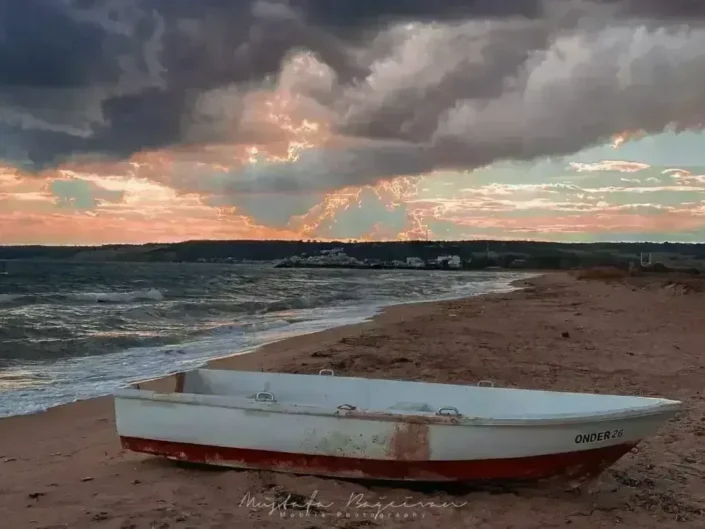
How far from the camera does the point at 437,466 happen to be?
5.50 m

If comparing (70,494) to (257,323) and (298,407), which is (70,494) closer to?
(298,407)

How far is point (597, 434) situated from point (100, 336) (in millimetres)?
14986

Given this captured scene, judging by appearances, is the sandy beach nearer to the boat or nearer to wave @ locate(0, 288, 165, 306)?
the boat

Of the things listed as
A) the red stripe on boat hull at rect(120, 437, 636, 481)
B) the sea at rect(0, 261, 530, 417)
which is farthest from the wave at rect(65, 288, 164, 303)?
the red stripe on boat hull at rect(120, 437, 636, 481)

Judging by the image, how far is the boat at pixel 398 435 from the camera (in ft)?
17.5

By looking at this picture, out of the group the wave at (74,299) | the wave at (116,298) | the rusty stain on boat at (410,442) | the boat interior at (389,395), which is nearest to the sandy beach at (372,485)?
the rusty stain on boat at (410,442)

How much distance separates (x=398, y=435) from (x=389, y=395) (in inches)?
61.5

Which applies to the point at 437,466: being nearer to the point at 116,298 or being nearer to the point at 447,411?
the point at 447,411

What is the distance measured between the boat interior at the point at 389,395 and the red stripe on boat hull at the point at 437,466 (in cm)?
50

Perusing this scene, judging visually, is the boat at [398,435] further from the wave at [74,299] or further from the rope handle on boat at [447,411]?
the wave at [74,299]

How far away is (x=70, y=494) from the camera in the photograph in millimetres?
5562

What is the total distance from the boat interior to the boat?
0.02 m

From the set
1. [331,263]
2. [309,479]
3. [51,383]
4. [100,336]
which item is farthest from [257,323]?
[331,263]

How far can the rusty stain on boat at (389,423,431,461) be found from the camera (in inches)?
213
